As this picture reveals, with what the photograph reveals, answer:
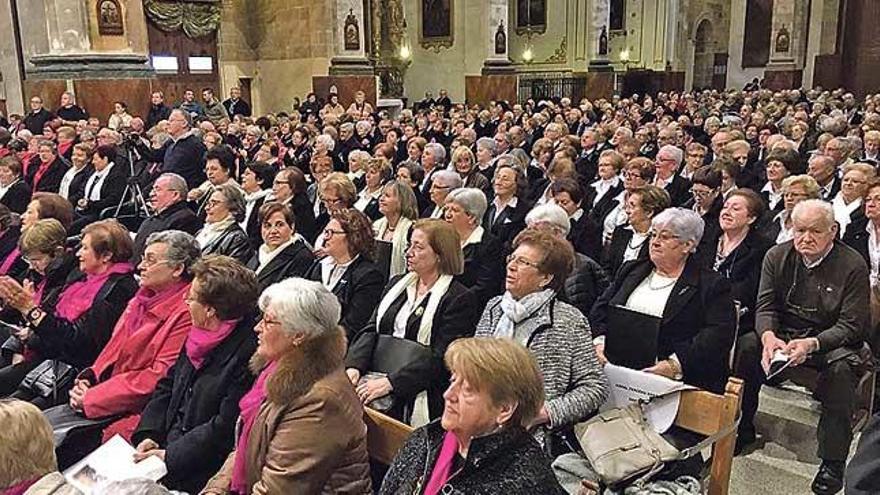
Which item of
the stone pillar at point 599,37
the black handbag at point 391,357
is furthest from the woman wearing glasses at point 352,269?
the stone pillar at point 599,37

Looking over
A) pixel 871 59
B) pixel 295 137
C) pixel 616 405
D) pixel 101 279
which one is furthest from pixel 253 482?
pixel 871 59

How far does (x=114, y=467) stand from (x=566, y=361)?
1726mm

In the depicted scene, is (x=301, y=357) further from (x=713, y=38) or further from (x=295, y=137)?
(x=713, y=38)

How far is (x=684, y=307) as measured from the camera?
3.46 meters

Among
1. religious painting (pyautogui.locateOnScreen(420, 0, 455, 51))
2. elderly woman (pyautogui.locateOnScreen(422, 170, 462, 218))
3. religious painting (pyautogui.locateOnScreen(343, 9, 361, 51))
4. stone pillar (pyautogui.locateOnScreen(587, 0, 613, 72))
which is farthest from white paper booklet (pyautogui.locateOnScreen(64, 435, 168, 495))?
stone pillar (pyautogui.locateOnScreen(587, 0, 613, 72))

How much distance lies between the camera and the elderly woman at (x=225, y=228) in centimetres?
485

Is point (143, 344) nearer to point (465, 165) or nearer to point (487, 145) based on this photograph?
point (465, 165)

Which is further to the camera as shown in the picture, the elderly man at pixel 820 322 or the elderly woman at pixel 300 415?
the elderly man at pixel 820 322

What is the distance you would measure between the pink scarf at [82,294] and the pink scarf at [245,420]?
1.49 meters

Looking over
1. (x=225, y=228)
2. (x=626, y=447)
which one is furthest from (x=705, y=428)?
(x=225, y=228)

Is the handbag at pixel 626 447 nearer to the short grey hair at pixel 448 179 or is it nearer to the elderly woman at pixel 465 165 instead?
the short grey hair at pixel 448 179

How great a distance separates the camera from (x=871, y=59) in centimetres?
1895

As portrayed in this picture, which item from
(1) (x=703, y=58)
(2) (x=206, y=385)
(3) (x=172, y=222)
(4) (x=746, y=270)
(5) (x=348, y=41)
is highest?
(5) (x=348, y=41)

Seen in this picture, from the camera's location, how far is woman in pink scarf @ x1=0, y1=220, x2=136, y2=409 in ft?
12.2
